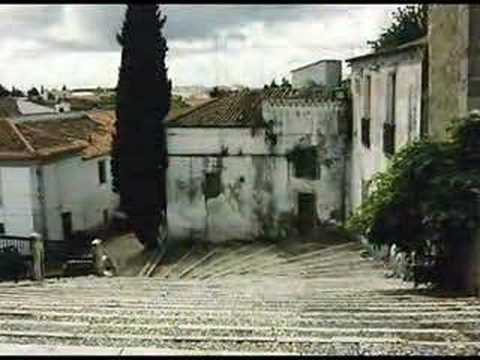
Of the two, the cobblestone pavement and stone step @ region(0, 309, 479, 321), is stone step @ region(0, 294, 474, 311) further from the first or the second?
stone step @ region(0, 309, 479, 321)

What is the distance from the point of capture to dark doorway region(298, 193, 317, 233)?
65.7 feet

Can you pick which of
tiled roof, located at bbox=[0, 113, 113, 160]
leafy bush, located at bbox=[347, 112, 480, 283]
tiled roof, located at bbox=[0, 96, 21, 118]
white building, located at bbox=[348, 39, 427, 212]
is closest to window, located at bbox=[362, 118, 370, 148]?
white building, located at bbox=[348, 39, 427, 212]

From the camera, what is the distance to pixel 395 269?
41.8 ft

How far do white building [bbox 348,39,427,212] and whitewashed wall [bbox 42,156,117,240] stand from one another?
9.05 meters

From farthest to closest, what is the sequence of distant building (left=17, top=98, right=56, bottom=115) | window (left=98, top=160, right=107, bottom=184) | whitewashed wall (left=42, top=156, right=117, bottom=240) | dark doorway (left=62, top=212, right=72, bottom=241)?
distant building (left=17, top=98, right=56, bottom=115)
window (left=98, top=160, right=107, bottom=184)
dark doorway (left=62, top=212, right=72, bottom=241)
whitewashed wall (left=42, top=156, right=117, bottom=240)

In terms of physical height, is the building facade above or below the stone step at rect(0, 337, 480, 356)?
above

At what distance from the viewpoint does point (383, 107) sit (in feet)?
51.5

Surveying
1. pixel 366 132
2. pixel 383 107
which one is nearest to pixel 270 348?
pixel 383 107

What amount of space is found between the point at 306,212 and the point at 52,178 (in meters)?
7.93

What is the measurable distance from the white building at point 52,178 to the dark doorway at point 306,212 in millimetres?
7520

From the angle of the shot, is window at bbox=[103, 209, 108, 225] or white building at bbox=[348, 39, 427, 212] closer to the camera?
white building at bbox=[348, 39, 427, 212]

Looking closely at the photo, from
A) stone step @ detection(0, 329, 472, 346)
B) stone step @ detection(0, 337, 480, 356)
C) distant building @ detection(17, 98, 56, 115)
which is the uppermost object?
distant building @ detection(17, 98, 56, 115)

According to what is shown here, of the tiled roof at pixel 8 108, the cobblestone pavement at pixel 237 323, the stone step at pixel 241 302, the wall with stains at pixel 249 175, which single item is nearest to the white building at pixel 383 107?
the wall with stains at pixel 249 175

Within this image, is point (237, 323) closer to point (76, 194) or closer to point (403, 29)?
point (76, 194)
